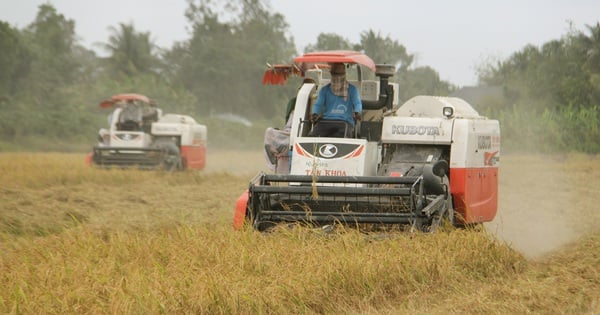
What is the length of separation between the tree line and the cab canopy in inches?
772

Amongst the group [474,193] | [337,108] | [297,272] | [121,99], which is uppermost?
[121,99]

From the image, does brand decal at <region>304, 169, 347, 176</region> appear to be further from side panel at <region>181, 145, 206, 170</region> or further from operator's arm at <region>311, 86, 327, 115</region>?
side panel at <region>181, 145, 206, 170</region>

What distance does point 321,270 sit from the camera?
266 inches

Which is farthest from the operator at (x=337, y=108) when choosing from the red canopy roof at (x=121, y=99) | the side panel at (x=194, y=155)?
the red canopy roof at (x=121, y=99)

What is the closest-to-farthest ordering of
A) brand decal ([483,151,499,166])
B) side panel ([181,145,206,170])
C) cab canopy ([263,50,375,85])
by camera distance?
1. cab canopy ([263,50,375,85])
2. brand decal ([483,151,499,166])
3. side panel ([181,145,206,170])

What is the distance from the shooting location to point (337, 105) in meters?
9.93

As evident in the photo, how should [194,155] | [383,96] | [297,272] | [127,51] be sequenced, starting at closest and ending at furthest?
[297,272] < [383,96] < [194,155] < [127,51]

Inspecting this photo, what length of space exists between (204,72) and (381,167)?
49557mm

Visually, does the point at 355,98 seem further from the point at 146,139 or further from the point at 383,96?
the point at 146,139

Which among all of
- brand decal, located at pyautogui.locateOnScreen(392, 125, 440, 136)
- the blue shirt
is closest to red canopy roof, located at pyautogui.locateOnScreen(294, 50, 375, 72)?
the blue shirt

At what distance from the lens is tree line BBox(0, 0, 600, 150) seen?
32.9 metres

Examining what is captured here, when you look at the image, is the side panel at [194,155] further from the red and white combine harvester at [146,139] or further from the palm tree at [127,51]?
the palm tree at [127,51]

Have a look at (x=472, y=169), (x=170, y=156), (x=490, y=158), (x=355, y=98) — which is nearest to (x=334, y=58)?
(x=355, y=98)

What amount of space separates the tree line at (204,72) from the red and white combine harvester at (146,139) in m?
9.48
